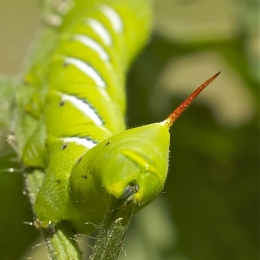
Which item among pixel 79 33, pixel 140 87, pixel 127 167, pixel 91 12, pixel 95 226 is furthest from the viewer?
pixel 140 87

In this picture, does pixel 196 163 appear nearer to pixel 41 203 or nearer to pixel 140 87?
pixel 140 87

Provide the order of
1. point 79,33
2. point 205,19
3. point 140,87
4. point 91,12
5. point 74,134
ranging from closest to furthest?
point 74,134 → point 79,33 → point 91,12 → point 140,87 → point 205,19

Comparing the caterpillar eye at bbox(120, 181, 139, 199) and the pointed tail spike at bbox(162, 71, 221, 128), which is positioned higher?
the pointed tail spike at bbox(162, 71, 221, 128)

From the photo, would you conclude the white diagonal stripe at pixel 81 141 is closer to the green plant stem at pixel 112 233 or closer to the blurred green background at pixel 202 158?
the green plant stem at pixel 112 233

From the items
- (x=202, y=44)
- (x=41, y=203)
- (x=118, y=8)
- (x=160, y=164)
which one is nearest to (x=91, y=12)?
(x=118, y=8)

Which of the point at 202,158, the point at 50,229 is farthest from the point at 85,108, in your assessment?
the point at 202,158

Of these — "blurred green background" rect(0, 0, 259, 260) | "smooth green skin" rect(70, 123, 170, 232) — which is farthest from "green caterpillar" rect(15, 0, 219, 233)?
"blurred green background" rect(0, 0, 259, 260)

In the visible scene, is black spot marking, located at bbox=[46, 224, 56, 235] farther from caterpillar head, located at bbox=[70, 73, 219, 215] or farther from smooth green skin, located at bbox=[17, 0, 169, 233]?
caterpillar head, located at bbox=[70, 73, 219, 215]
